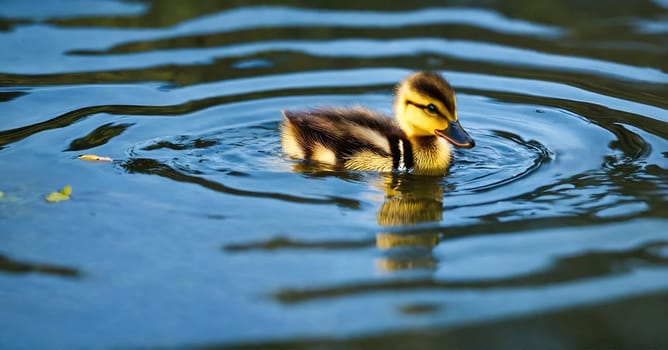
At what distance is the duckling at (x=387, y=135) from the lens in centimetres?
577

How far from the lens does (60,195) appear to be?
5082 millimetres

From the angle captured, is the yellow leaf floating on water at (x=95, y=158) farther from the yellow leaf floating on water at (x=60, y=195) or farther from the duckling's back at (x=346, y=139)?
the duckling's back at (x=346, y=139)

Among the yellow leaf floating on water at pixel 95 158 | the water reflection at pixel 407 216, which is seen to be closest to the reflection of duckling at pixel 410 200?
the water reflection at pixel 407 216

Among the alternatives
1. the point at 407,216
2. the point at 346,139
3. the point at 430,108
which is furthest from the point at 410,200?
the point at 430,108

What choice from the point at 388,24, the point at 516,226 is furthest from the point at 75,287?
the point at 388,24

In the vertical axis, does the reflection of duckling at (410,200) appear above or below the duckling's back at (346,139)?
below

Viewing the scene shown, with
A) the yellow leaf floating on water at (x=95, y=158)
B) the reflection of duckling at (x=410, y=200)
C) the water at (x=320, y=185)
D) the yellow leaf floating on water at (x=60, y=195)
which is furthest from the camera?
the yellow leaf floating on water at (x=95, y=158)

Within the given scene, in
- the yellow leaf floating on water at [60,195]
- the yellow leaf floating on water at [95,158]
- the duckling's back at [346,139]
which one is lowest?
the yellow leaf floating on water at [60,195]

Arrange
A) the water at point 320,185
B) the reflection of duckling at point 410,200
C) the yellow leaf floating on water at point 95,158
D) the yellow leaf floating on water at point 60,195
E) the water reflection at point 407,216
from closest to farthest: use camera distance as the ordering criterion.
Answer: the water at point 320,185 → the water reflection at point 407,216 → the reflection of duckling at point 410,200 → the yellow leaf floating on water at point 60,195 → the yellow leaf floating on water at point 95,158

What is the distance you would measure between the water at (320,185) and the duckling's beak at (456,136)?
142 mm

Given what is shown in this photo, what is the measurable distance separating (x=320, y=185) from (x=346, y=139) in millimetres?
463

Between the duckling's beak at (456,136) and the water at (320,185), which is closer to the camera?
the water at (320,185)

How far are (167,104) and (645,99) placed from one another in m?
3.08

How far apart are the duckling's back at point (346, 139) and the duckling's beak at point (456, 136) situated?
0.22m
